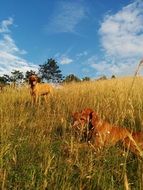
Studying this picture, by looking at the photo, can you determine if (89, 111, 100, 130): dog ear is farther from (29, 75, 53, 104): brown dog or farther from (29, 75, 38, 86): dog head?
(29, 75, 38, 86): dog head

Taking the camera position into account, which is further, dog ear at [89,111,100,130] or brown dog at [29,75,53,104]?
brown dog at [29,75,53,104]

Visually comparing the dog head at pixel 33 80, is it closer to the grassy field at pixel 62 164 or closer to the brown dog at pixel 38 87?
the brown dog at pixel 38 87

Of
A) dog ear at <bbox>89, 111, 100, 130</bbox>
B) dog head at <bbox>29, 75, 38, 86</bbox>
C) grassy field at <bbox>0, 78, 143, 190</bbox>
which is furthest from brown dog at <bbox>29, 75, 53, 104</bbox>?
grassy field at <bbox>0, 78, 143, 190</bbox>

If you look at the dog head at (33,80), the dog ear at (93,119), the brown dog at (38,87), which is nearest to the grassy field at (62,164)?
the dog ear at (93,119)

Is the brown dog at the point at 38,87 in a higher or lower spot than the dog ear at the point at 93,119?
higher

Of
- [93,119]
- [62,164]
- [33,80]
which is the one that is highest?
[33,80]

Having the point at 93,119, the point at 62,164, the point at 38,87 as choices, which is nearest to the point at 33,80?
the point at 38,87

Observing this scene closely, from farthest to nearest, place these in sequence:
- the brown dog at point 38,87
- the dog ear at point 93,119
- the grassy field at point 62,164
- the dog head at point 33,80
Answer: the dog head at point 33,80
the brown dog at point 38,87
the dog ear at point 93,119
the grassy field at point 62,164

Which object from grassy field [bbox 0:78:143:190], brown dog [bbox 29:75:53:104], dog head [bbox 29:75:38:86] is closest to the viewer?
grassy field [bbox 0:78:143:190]

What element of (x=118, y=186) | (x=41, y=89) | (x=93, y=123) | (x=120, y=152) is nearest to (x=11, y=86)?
(x=41, y=89)

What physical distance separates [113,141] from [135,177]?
837 millimetres

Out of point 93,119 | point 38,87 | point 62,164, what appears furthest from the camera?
point 38,87

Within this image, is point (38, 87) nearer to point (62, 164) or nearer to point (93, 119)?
point (93, 119)

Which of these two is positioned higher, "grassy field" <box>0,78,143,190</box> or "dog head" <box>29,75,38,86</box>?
"dog head" <box>29,75,38,86</box>
